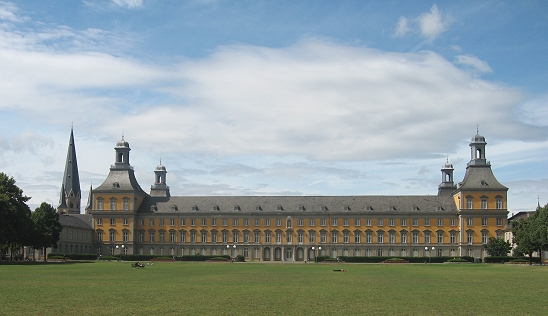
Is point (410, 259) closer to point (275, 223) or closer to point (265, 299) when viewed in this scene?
point (275, 223)

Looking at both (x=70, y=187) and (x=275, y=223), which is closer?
(x=275, y=223)

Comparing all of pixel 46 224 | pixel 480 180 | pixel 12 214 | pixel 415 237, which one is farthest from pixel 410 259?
pixel 12 214

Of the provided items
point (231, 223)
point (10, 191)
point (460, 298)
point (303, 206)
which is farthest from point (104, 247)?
point (460, 298)

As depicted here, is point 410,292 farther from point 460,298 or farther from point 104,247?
point 104,247

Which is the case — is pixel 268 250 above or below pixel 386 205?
below

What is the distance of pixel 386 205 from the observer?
122m

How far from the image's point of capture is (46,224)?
305ft

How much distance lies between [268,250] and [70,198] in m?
56.7

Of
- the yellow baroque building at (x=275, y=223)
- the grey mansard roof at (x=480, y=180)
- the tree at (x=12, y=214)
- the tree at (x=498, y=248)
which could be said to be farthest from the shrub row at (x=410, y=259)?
the tree at (x=12, y=214)

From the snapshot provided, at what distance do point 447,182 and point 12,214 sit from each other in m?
82.6

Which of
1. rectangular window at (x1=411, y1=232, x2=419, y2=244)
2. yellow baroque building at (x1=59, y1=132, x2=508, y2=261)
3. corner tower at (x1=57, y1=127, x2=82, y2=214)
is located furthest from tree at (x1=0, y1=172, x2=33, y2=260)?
corner tower at (x1=57, y1=127, x2=82, y2=214)

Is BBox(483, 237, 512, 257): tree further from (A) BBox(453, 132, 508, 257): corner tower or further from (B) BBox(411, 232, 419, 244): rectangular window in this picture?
(B) BBox(411, 232, 419, 244): rectangular window

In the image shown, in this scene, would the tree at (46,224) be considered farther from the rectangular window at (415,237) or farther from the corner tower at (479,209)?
the corner tower at (479,209)

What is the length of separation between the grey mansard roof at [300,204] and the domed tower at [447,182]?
6.38 m
